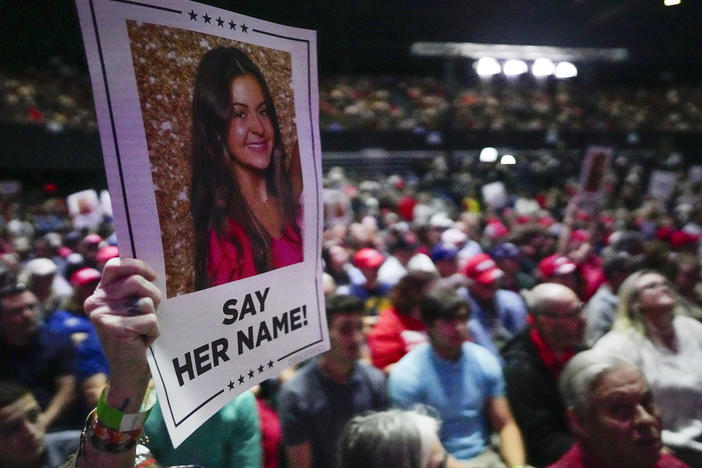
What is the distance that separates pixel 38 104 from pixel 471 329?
1364 centimetres

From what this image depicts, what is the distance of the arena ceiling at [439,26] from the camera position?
13.6 m

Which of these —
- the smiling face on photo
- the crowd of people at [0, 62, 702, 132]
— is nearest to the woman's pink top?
the smiling face on photo

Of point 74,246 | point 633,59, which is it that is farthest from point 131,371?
point 633,59

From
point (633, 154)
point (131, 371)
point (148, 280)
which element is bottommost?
point (633, 154)

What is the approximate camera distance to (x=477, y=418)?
3.03 meters

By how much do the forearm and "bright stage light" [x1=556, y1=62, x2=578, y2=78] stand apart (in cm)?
1825

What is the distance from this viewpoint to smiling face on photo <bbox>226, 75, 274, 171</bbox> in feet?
3.68

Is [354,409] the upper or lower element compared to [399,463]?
lower

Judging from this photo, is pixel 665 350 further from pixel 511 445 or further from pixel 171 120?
pixel 171 120

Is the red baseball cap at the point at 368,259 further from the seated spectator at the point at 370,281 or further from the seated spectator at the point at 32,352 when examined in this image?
the seated spectator at the point at 32,352

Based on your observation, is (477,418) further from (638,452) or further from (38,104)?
(38,104)

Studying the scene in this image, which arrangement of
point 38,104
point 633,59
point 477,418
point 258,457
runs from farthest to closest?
point 633,59, point 38,104, point 477,418, point 258,457

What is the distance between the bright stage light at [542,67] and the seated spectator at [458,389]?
17.8 metres

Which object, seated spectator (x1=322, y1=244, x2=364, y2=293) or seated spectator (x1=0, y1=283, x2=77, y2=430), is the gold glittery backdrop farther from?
seated spectator (x1=322, y1=244, x2=364, y2=293)
